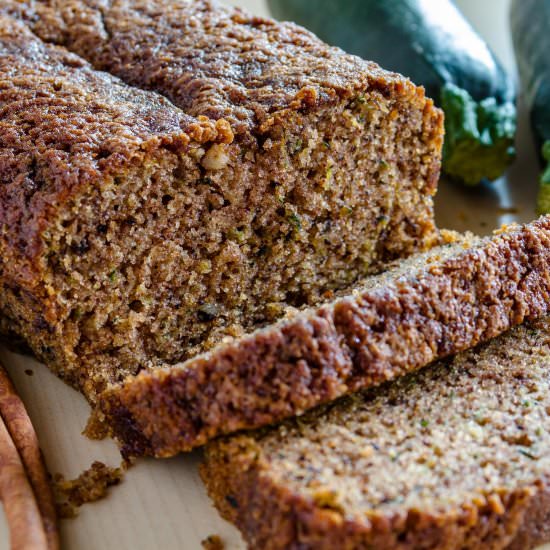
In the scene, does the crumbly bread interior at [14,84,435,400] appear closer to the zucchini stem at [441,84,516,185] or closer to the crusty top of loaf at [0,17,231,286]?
the crusty top of loaf at [0,17,231,286]

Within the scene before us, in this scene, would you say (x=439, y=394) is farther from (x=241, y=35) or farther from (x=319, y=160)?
(x=241, y=35)

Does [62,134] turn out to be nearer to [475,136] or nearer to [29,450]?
[29,450]

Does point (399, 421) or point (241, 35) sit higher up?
point (241, 35)

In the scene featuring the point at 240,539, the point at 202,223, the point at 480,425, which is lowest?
the point at 240,539

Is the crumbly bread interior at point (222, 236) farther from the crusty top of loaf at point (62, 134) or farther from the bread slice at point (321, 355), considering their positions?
the bread slice at point (321, 355)

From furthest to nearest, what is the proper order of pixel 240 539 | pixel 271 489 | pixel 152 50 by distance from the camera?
pixel 152 50 < pixel 240 539 < pixel 271 489

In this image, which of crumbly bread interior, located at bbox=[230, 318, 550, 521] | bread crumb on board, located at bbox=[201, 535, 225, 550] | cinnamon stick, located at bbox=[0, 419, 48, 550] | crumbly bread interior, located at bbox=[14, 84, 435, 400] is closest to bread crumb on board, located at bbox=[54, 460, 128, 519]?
cinnamon stick, located at bbox=[0, 419, 48, 550]

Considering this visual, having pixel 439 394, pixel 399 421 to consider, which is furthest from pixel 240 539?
pixel 439 394

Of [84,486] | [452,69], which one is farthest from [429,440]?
[452,69]
